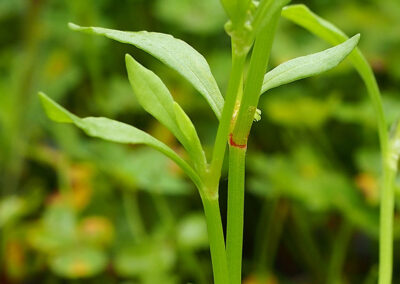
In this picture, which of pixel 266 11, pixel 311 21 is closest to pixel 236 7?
pixel 266 11

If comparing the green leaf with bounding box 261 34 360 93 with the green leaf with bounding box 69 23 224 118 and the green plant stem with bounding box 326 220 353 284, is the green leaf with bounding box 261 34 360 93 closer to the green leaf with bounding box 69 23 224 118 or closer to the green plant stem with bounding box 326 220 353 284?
the green leaf with bounding box 69 23 224 118

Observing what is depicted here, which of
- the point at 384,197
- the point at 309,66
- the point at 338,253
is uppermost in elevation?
the point at 309,66

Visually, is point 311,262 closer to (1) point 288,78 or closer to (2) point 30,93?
(2) point 30,93

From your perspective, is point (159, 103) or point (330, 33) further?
point (330, 33)

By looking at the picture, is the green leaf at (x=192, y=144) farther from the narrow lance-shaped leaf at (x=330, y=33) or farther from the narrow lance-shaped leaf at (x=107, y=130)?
the narrow lance-shaped leaf at (x=330, y=33)

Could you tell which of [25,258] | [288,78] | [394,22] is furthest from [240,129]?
[394,22]

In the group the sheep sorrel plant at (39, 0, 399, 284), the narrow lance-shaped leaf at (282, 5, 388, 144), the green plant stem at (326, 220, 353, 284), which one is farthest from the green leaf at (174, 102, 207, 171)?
the green plant stem at (326, 220, 353, 284)

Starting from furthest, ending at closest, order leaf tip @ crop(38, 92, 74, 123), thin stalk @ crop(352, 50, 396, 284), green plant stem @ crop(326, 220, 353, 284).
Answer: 1. green plant stem @ crop(326, 220, 353, 284)
2. thin stalk @ crop(352, 50, 396, 284)
3. leaf tip @ crop(38, 92, 74, 123)

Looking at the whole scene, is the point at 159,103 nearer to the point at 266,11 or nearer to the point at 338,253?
the point at 266,11
